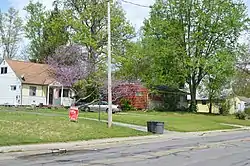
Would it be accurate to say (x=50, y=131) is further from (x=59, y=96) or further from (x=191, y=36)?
(x=191, y=36)

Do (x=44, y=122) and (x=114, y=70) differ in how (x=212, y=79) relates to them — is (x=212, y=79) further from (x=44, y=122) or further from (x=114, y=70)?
(x=44, y=122)

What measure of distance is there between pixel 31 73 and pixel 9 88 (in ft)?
11.6

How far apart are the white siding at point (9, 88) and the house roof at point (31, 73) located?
2.10 feet

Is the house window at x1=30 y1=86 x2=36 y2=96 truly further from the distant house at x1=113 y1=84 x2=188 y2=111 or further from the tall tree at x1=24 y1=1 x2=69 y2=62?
the distant house at x1=113 y1=84 x2=188 y2=111

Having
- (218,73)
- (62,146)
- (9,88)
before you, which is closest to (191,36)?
(218,73)

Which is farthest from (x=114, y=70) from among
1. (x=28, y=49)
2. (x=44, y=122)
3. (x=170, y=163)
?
(x=170, y=163)

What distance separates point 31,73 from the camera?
5666 centimetres

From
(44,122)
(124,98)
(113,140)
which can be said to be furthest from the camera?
(124,98)

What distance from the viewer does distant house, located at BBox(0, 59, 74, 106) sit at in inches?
2141

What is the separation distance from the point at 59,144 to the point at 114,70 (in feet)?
118

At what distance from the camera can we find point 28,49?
7388cm

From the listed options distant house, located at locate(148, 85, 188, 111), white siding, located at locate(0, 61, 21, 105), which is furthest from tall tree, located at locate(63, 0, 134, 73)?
distant house, located at locate(148, 85, 188, 111)

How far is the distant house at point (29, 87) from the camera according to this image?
178ft

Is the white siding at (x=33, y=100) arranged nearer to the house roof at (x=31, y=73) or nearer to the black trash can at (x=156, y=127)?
the house roof at (x=31, y=73)
